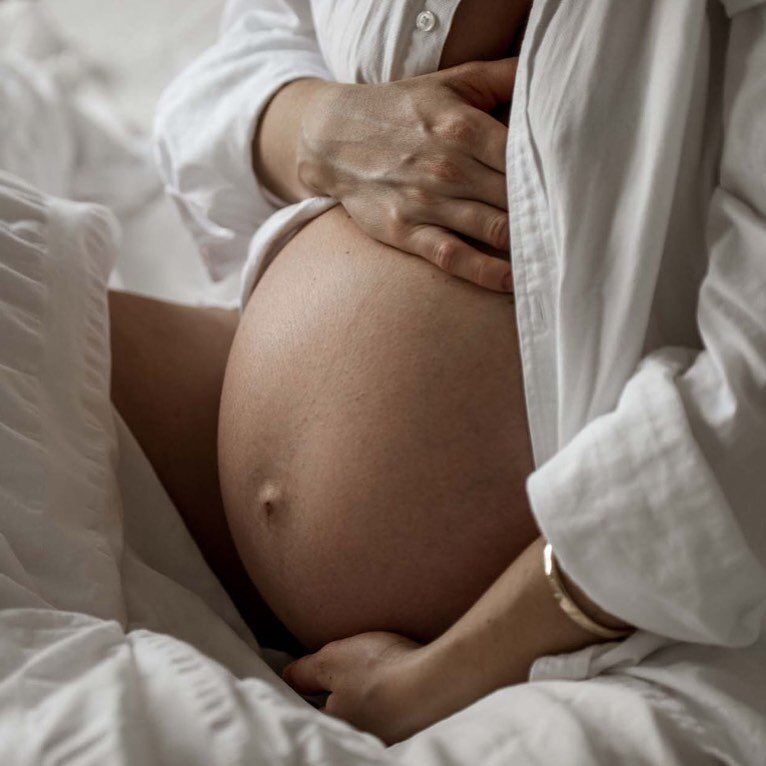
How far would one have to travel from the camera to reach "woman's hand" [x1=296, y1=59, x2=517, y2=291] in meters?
0.63

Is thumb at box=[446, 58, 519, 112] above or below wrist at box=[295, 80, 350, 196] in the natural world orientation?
above

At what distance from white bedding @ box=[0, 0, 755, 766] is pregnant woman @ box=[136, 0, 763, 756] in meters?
0.05

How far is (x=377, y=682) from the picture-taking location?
23.6 inches

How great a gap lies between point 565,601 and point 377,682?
136 millimetres

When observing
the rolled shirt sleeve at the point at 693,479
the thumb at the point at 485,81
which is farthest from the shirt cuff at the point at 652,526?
the thumb at the point at 485,81

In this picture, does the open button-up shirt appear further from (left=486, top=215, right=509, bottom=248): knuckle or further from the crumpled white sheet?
the crumpled white sheet

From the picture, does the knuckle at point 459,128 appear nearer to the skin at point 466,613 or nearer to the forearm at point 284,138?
the skin at point 466,613

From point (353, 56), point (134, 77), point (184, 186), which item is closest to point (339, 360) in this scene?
point (353, 56)

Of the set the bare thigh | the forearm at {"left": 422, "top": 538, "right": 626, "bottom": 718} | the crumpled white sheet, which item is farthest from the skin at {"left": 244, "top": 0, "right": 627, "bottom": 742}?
the crumpled white sheet

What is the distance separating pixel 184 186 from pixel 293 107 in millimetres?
169

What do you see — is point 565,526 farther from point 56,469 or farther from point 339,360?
point 56,469

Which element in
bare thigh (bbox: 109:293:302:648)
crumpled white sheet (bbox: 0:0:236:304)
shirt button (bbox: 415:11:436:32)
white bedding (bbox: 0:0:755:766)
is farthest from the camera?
crumpled white sheet (bbox: 0:0:236:304)

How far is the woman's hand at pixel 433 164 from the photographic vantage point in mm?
633

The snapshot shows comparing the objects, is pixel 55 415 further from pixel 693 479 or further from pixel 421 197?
pixel 693 479
